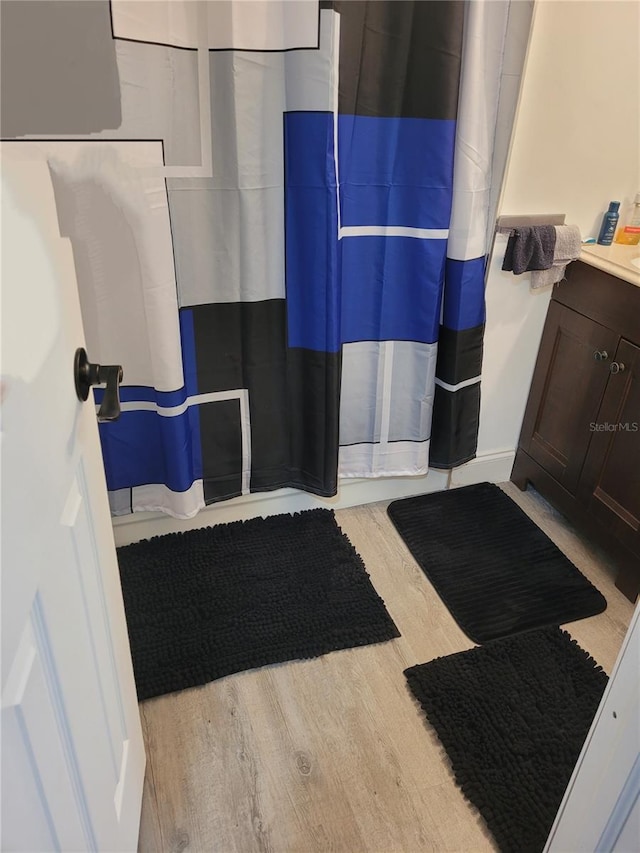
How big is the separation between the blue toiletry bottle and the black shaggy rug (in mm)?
1089

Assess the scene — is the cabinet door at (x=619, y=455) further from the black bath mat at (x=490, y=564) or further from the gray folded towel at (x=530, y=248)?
the gray folded towel at (x=530, y=248)

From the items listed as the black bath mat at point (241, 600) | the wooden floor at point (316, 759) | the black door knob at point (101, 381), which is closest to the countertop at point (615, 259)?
the wooden floor at point (316, 759)

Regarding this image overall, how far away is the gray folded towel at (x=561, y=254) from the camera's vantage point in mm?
1786

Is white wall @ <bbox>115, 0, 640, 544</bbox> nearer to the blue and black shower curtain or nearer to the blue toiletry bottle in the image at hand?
the blue toiletry bottle

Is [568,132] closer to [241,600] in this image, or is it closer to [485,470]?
[485,470]

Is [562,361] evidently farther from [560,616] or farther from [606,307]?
[560,616]

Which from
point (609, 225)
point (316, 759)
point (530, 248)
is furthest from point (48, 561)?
point (609, 225)

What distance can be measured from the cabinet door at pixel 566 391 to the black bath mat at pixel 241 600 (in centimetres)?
70

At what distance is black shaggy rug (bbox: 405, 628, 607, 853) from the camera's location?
130 cm

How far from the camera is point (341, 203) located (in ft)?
5.14

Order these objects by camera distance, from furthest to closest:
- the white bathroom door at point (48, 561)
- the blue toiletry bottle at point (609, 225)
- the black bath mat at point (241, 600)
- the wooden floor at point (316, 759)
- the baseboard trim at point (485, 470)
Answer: the baseboard trim at point (485, 470) < the blue toiletry bottle at point (609, 225) < the black bath mat at point (241, 600) < the wooden floor at point (316, 759) < the white bathroom door at point (48, 561)

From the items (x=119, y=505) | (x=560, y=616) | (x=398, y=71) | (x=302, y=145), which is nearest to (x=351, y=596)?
(x=560, y=616)

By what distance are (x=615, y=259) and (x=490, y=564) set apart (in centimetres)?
91

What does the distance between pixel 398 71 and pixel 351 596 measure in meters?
1.28
